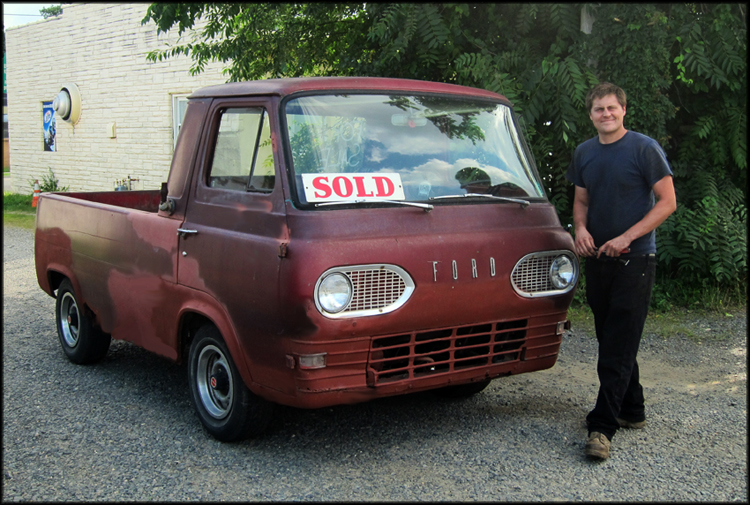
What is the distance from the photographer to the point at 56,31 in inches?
682

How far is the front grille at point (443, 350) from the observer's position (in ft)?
12.5

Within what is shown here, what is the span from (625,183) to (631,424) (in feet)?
4.75

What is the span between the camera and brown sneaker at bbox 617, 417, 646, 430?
445 centimetres

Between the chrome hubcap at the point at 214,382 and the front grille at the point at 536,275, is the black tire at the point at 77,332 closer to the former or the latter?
the chrome hubcap at the point at 214,382

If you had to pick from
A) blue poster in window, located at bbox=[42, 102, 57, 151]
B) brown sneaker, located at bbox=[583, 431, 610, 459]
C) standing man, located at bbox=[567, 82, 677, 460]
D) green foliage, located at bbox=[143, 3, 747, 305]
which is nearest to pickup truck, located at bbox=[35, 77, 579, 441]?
standing man, located at bbox=[567, 82, 677, 460]

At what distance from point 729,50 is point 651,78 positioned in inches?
27.1

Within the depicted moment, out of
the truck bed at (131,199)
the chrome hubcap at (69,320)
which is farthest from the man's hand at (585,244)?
the truck bed at (131,199)

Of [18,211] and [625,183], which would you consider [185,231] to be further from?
[18,211]

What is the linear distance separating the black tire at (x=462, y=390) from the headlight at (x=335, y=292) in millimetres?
1592

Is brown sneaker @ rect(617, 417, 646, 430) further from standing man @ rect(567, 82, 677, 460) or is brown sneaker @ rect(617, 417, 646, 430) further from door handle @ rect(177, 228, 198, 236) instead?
door handle @ rect(177, 228, 198, 236)

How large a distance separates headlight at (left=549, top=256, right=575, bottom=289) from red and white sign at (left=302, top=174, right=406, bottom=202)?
38.8 inches

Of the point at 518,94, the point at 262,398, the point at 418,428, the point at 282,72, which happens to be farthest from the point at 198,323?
the point at 282,72

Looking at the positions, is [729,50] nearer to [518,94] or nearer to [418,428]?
[518,94]

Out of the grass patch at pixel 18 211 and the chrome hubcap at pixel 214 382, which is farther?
the grass patch at pixel 18 211
